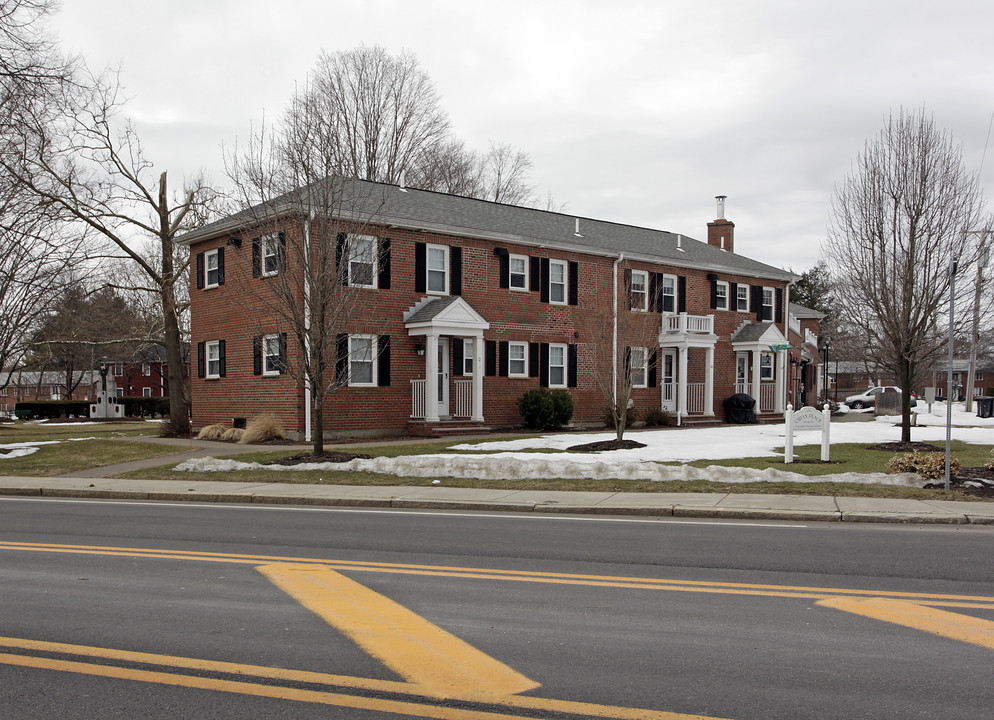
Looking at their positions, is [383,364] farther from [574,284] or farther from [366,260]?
[574,284]

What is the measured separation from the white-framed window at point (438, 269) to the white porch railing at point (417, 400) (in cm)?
285

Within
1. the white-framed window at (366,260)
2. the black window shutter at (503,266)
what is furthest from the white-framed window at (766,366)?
the white-framed window at (366,260)

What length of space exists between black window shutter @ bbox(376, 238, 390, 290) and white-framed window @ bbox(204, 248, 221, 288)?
5696 mm

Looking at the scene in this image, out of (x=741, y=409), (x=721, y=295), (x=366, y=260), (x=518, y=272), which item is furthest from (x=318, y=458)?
(x=721, y=295)

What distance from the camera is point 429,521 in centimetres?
1160

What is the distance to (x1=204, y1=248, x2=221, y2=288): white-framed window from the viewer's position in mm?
27141

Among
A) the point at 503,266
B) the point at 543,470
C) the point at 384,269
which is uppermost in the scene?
the point at 503,266

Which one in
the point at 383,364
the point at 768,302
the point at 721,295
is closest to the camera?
the point at 383,364

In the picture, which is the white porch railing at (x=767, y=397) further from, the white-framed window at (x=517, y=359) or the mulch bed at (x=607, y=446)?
the mulch bed at (x=607, y=446)

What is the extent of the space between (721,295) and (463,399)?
13179mm

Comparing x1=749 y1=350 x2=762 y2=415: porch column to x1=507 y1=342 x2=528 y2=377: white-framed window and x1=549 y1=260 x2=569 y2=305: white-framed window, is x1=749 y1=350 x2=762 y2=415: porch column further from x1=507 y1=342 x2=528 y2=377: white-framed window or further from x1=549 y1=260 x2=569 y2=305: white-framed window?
x1=507 y1=342 x2=528 y2=377: white-framed window

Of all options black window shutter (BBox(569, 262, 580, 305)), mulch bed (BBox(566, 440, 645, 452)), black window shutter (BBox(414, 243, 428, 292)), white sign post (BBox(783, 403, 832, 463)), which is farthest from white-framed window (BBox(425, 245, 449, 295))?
white sign post (BBox(783, 403, 832, 463))

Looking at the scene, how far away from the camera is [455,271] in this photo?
87.0ft

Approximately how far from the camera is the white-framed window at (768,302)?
118 ft
